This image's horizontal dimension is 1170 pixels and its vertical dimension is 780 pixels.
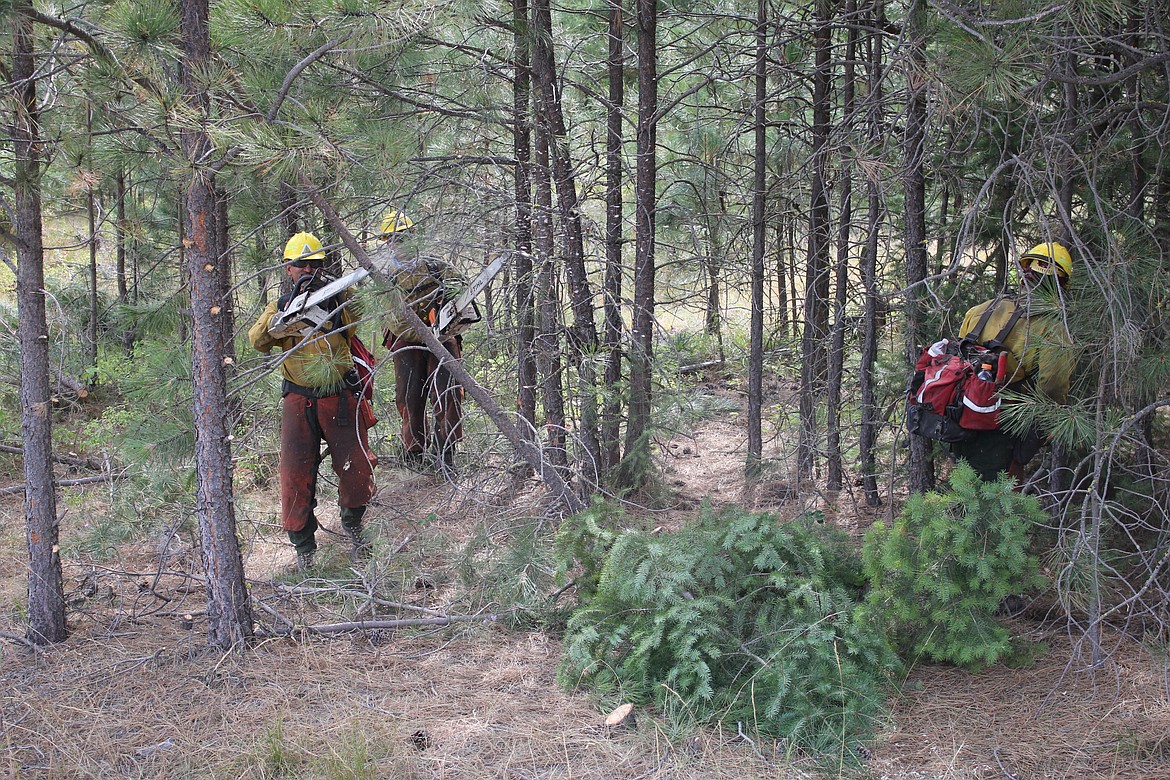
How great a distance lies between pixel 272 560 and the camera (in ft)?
21.8

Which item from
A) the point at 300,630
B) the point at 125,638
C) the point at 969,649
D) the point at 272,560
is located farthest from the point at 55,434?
the point at 969,649

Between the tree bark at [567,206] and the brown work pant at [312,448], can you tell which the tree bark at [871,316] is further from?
the brown work pant at [312,448]

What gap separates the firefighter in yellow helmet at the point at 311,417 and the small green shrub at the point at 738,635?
82.6 inches

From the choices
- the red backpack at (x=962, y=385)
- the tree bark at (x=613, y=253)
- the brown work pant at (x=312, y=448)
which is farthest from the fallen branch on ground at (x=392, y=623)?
the red backpack at (x=962, y=385)

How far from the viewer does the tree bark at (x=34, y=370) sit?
443 centimetres

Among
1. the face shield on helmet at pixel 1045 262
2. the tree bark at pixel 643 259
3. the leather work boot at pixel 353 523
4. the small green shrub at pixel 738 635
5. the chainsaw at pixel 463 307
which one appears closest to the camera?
the small green shrub at pixel 738 635

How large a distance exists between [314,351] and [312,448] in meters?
0.68

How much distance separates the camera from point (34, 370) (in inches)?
182

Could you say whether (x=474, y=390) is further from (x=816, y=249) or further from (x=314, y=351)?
(x=816, y=249)

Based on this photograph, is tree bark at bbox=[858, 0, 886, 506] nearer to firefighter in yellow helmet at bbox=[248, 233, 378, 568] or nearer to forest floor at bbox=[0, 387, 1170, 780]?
forest floor at bbox=[0, 387, 1170, 780]

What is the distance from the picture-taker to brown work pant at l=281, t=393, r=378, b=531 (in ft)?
19.4

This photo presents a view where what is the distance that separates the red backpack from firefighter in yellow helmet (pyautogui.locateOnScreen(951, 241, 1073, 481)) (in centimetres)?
7

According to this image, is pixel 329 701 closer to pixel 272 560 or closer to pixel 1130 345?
pixel 272 560

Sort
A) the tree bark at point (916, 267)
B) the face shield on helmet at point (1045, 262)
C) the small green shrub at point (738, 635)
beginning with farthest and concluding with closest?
the tree bark at point (916, 267) → the face shield on helmet at point (1045, 262) → the small green shrub at point (738, 635)
